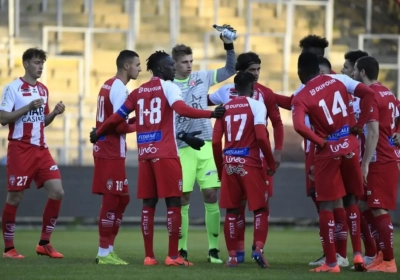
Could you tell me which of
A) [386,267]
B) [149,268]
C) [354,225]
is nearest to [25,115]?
[149,268]

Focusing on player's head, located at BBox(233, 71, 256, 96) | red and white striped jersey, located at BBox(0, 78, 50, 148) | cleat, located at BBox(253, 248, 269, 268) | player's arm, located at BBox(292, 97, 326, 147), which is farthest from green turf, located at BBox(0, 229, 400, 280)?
player's head, located at BBox(233, 71, 256, 96)

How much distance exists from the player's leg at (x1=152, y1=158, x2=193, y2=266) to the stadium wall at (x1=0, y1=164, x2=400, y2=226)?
27.0 feet

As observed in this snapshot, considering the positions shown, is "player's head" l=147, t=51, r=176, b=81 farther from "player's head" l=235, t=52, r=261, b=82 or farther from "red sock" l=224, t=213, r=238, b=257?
"red sock" l=224, t=213, r=238, b=257

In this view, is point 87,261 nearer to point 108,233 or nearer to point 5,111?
point 108,233

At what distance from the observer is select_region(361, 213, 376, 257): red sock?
11.5m

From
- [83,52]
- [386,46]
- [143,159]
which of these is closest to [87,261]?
[143,159]

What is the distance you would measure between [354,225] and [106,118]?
119 inches

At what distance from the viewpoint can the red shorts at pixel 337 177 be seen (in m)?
10.3

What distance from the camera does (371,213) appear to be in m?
11.1

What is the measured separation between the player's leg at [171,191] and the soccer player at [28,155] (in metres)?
1.96

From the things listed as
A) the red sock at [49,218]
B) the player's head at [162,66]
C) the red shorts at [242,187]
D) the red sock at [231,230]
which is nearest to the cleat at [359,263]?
the red shorts at [242,187]

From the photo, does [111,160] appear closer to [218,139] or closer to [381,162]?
[218,139]

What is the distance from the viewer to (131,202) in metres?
19.4

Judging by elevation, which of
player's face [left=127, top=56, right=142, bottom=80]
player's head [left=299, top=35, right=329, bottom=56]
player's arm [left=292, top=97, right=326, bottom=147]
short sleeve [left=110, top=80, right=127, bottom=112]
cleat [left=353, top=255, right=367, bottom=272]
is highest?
player's head [left=299, top=35, right=329, bottom=56]
